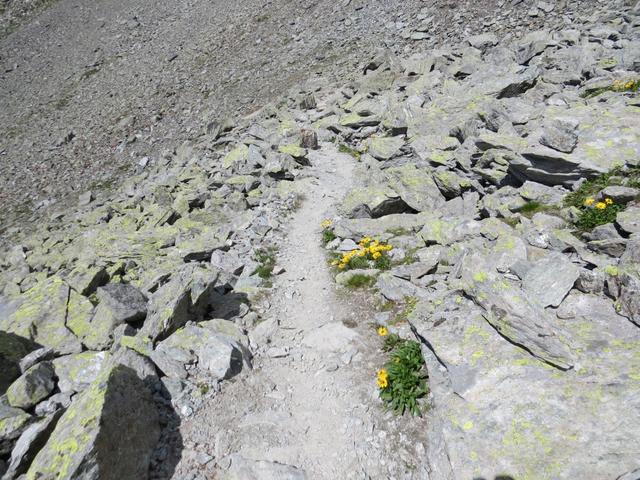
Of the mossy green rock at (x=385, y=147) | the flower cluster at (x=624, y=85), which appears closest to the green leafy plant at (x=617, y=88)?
the flower cluster at (x=624, y=85)

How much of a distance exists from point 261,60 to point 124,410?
141 feet

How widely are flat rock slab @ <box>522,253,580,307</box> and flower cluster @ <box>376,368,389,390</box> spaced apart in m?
3.42

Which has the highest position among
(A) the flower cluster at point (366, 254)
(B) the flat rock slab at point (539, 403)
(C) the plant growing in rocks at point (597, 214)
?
(B) the flat rock slab at point (539, 403)

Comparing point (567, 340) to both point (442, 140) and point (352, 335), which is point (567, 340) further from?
point (442, 140)

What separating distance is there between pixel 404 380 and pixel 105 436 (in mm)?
5514

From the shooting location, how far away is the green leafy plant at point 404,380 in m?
8.04

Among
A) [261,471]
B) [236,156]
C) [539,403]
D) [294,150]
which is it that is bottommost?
[294,150]

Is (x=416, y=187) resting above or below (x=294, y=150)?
above

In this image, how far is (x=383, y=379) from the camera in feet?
27.6

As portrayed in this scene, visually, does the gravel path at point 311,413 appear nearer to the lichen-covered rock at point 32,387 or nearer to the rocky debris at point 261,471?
the rocky debris at point 261,471

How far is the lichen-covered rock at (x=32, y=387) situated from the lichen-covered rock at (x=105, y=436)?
1.85 m

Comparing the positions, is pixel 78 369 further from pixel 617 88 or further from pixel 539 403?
pixel 617 88

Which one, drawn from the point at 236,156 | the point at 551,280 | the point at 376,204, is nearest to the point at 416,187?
the point at 376,204

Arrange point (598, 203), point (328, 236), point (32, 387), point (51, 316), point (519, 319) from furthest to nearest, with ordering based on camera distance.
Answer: point (328, 236) → point (51, 316) → point (598, 203) → point (32, 387) → point (519, 319)
